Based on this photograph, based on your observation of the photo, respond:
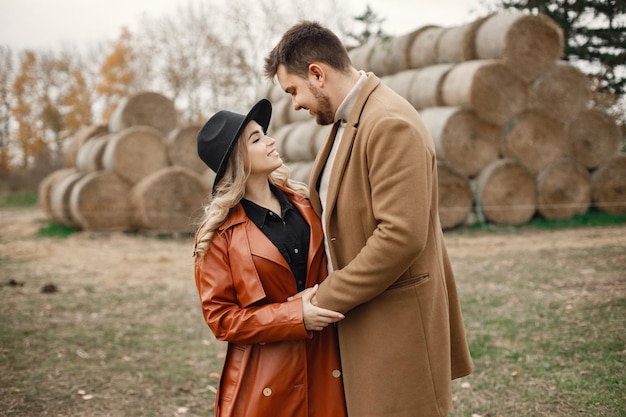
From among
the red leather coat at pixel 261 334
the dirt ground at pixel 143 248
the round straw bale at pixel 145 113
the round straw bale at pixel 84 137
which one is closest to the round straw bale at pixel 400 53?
the dirt ground at pixel 143 248

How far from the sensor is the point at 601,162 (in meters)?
11.5

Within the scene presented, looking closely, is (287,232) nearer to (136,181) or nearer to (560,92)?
(560,92)

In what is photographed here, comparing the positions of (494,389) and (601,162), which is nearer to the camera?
(494,389)

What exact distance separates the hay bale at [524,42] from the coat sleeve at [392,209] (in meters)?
9.28

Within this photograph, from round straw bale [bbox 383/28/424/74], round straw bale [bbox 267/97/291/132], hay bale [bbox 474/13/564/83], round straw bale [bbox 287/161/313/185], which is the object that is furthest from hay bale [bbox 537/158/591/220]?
round straw bale [bbox 267/97/291/132]

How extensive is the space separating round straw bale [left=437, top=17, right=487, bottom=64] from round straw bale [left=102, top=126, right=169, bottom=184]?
6616 millimetres

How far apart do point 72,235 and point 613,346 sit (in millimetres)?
11318

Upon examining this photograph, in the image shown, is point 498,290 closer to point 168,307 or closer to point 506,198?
point 168,307

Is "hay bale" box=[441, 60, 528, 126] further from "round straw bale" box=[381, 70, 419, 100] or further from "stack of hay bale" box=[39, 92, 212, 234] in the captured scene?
"stack of hay bale" box=[39, 92, 212, 234]

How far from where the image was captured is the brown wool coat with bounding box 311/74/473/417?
2.15 metres

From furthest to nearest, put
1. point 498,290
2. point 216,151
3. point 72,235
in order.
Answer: point 72,235, point 498,290, point 216,151

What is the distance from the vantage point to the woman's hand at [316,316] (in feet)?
7.57

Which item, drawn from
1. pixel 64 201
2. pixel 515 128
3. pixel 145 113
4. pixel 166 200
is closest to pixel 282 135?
pixel 145 113

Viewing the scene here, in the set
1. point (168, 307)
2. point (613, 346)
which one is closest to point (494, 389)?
point (613, 346)
